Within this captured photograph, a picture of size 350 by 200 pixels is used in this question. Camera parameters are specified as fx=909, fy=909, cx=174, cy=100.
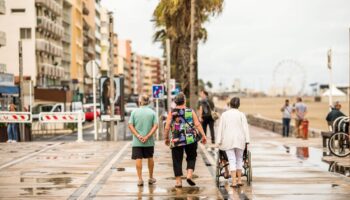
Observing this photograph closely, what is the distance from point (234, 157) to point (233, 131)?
17.8 inches

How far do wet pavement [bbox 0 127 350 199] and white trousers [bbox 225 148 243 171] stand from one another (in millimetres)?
384

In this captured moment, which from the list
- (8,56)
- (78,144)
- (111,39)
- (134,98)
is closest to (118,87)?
(111,39)

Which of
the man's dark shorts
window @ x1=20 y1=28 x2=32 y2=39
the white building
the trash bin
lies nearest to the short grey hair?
the man's dark shorts

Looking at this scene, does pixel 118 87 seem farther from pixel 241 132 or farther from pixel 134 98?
pixel 134 98

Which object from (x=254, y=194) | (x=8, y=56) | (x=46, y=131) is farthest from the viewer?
(x=8, y=56)

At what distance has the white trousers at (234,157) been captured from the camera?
15500 mm

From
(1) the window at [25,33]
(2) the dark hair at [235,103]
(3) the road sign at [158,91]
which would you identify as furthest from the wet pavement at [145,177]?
(1) the window at [25,33]

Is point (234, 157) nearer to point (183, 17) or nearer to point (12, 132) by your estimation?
point (12, 132)

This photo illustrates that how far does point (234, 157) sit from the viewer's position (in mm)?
15531

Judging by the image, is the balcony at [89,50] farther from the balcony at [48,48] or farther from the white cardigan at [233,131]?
the white cardigan at [233,131]

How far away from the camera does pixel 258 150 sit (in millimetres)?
27047

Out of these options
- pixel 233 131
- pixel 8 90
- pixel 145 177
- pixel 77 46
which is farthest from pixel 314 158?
pixel 77 46

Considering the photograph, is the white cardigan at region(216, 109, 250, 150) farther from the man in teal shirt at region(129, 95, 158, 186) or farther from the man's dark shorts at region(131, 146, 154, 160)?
the man's dark shorts at region(131, 146, 154, 160)

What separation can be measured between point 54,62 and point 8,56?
1310cm
